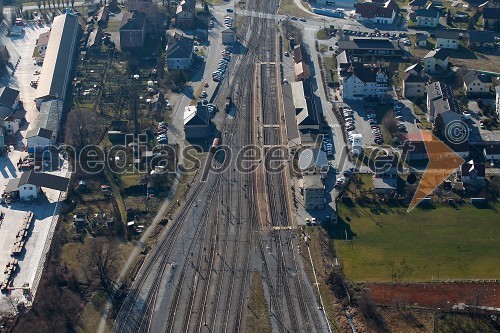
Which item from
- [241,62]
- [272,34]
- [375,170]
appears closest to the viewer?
[375,170]

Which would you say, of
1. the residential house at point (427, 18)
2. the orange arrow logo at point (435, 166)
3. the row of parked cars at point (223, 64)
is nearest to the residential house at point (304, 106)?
the row of parked cars at point (223, 64)

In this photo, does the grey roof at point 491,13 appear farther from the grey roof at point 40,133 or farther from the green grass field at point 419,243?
the grey roof at point 40,133

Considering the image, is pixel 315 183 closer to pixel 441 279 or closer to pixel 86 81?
pixel 441 279

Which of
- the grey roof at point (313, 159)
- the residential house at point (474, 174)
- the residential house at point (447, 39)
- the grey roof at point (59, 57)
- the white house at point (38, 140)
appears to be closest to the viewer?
the residential house at point (474, 174)

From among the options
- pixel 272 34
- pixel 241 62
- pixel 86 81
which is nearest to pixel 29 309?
pixel 86 81

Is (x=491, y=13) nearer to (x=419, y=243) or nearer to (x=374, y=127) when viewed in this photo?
(x=374, y=127)

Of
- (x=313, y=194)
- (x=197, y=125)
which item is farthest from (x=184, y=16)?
(x=313, y=194)
